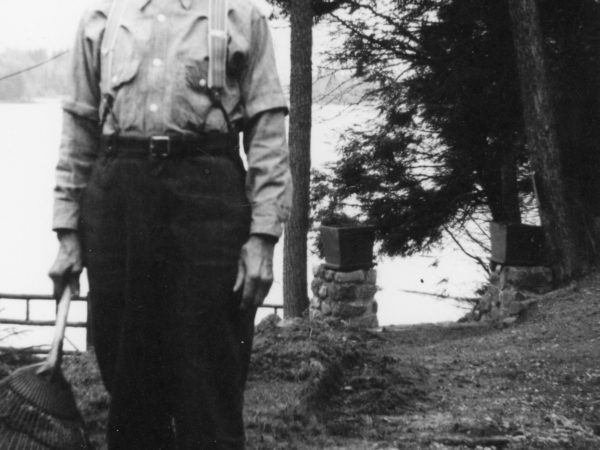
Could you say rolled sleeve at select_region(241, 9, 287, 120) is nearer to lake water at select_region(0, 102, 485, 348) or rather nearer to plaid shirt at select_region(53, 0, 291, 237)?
plaid shirt at select_region(53, 0, 291, 237)

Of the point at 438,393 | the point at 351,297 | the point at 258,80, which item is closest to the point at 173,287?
the point at 258,80

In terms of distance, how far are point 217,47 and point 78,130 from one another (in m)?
0.51

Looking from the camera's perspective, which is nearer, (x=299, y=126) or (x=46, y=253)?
Answer: (x=299, y=126)

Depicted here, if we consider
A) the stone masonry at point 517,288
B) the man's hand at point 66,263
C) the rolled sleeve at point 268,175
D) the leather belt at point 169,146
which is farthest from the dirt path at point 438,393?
the leather belt at point 169,146

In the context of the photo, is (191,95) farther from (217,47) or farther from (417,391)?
(417,391)

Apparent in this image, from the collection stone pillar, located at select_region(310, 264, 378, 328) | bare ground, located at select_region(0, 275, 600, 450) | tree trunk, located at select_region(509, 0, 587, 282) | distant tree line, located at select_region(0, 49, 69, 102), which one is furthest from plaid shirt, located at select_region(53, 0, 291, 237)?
distant tree line, located at select_region(0, 49, 69, 102)

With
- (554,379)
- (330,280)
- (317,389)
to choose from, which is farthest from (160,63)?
(330,280)

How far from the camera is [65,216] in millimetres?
2539

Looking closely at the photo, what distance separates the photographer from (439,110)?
1155cm

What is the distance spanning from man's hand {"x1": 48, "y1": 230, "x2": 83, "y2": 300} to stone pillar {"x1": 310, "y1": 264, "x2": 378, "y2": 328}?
7.17 metres

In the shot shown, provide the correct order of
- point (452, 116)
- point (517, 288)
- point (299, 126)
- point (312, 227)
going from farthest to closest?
point (312, 227), point (452, 116), point (299, 126), point (517, 288)

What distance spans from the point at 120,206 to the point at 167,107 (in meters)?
0.31

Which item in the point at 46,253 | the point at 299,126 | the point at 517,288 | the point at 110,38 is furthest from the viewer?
the point at 46,253

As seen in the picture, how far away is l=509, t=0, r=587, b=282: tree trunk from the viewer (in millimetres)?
9742
